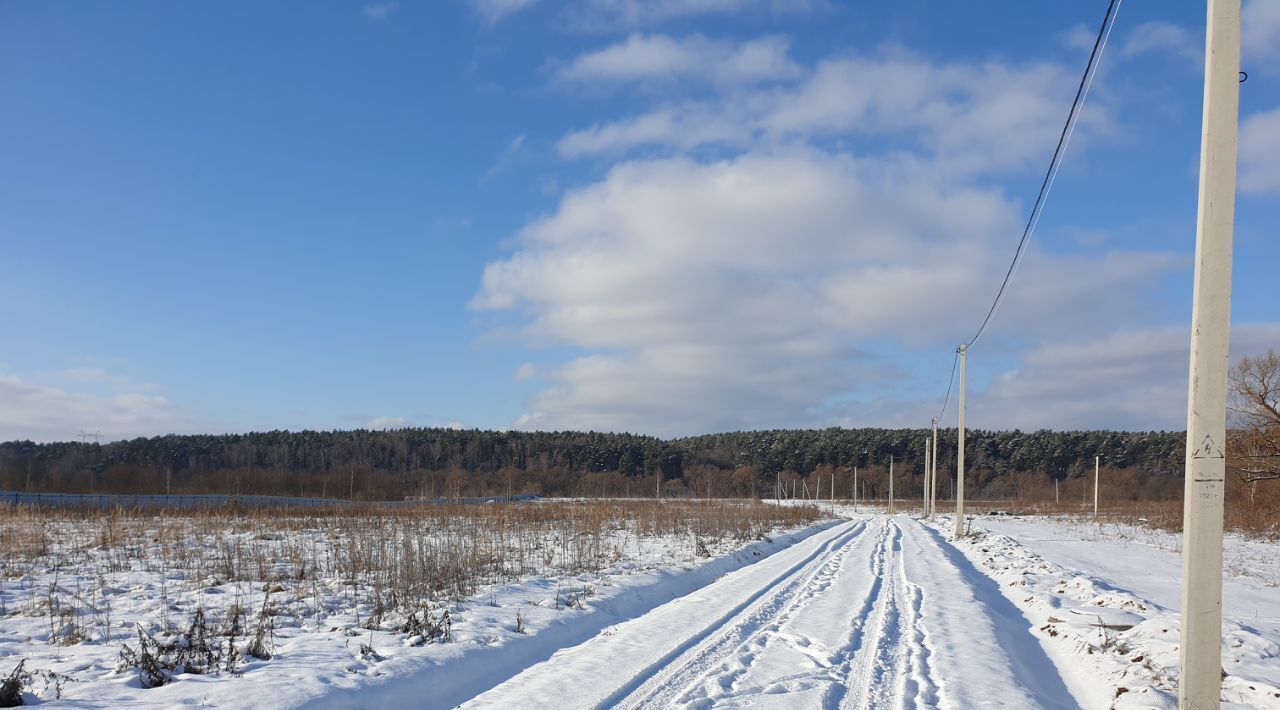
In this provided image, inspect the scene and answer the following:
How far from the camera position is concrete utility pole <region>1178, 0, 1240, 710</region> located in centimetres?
511

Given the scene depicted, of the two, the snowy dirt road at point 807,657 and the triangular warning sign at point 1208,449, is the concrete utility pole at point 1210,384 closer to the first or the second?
the triangular warning sign at point 1208,449

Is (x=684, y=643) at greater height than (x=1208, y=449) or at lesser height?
lesser

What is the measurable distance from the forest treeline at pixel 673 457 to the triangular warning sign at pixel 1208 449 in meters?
76.7

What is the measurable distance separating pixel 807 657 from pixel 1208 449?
13.2 ft

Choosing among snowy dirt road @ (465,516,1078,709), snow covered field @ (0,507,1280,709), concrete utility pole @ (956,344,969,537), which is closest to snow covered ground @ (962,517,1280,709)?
snow covered field @ (0,507,1280,709)

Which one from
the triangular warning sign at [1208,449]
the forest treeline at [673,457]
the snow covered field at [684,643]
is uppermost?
the triangular warning sign at [1208,449]

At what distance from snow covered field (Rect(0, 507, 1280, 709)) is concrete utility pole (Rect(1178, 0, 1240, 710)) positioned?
117 centimetres

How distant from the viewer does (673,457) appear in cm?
13938

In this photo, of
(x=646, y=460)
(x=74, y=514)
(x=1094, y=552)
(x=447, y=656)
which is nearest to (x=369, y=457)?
(x=646, y=460)

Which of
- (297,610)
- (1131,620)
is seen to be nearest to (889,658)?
(1131,620)

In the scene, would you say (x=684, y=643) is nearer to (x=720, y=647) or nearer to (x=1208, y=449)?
(x=720, y=647)

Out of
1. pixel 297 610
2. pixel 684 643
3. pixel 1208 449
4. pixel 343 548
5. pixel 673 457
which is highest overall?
pixel 1208 449

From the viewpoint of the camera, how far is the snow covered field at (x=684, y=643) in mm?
6273

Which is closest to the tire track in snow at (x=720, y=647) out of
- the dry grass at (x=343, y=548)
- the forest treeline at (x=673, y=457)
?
the dry grass at (x=343, y=548)
